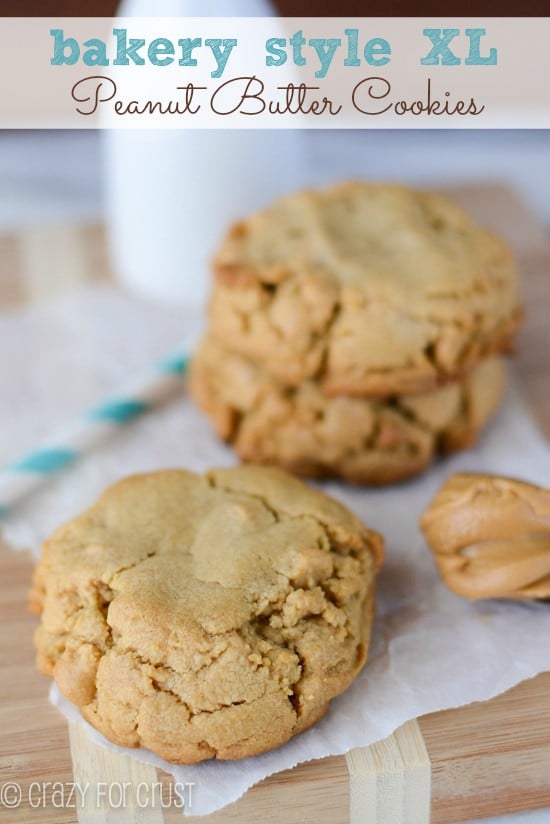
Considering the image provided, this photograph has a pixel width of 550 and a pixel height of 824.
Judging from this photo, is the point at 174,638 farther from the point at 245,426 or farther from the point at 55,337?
the point at 55,337

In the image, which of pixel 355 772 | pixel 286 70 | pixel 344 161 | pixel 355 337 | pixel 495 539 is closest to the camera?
pixel 355 772

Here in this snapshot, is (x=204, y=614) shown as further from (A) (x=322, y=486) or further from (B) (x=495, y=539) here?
(A) (x=322, y=486)

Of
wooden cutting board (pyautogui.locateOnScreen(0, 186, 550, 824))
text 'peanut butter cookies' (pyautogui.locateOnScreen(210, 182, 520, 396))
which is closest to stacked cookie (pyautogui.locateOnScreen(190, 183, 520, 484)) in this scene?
text 'peanut butter cookies' (pyautogui.locateOnScreen(210, 182, 520, 396))

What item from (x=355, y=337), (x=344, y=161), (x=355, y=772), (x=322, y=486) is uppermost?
(x=344, y=161)

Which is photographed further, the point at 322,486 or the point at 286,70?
the point at 286,70

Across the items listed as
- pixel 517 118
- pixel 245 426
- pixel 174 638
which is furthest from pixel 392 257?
pixel 174 638

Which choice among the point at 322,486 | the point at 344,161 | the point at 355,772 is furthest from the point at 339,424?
the point at 344,161

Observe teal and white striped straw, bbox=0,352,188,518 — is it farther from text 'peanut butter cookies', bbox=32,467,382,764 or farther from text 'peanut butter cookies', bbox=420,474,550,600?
text 'peanut butter cookies', bbox=420,474,550,600
